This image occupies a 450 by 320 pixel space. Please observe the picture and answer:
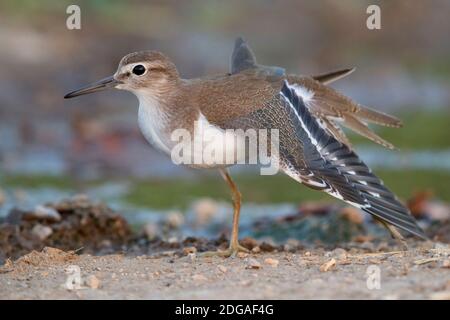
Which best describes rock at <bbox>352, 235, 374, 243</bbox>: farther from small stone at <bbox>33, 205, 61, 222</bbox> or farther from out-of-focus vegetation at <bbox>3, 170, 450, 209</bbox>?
small stone at <bbox>33, 205, 61, 222</bbox>

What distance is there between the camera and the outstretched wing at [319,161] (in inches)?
285

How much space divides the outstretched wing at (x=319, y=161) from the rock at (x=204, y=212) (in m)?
3.08

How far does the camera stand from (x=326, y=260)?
270 inches

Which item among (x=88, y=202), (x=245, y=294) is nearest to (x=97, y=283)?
(x=245, y=294)

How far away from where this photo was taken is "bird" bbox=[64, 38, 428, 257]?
7344 millimetres

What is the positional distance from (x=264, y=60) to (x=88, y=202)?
8678 mm

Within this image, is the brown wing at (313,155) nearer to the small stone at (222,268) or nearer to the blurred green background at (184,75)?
the small stone at (222,268)

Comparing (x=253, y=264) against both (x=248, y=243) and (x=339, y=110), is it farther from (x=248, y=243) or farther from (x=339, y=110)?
(x=339, y=110)

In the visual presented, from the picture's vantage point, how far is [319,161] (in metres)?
7.40

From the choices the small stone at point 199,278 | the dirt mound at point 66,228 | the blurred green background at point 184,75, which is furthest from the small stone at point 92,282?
the blurred green background at point 184,75

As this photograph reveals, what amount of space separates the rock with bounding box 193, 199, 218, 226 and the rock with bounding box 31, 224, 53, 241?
2.29 m

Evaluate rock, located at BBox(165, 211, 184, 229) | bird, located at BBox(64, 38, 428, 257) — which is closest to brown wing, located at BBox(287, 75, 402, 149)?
bird, located at BBox(64, 38, 428, 257)

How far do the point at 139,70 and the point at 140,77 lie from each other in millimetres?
72

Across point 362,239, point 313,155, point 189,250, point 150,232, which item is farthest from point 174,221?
point 313,155
